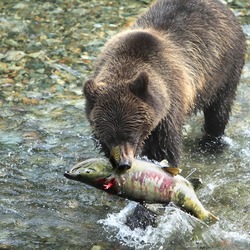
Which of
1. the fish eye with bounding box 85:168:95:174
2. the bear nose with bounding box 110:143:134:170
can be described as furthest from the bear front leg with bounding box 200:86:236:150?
the fish eye with bounding box 85:168:95:174

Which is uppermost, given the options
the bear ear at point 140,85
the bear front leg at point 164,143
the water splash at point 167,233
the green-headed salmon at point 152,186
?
the bear ear at point 140,85

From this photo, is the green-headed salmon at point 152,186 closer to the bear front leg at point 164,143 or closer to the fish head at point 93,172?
the fish head at point 93,172

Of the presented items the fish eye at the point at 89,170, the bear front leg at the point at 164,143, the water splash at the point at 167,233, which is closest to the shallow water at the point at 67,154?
the water splash at the point at 167,233

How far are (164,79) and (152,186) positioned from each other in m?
1.40

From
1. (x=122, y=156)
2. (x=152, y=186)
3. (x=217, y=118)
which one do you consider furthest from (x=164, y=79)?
(x=217, y=118)

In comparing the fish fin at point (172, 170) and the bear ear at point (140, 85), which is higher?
the bear ear at point (140, 85)

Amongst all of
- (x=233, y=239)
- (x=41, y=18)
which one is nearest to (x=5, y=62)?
(x=41, y=18)

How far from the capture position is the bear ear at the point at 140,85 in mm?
5578

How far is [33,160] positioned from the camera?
7.61 meters

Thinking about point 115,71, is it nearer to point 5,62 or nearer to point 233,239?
point 233,239

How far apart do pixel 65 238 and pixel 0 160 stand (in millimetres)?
1885

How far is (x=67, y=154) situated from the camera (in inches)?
307

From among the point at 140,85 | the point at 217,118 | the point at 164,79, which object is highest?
the point at 140,85

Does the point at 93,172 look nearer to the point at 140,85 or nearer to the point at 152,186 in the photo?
the point at 152,186
